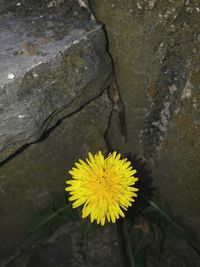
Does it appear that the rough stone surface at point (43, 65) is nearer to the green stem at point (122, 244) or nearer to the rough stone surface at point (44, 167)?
the rough stone surface at point (44, 167)

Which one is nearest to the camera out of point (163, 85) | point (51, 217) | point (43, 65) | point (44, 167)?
point (43, 65)

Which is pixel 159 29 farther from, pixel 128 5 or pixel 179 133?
pixel 179 133

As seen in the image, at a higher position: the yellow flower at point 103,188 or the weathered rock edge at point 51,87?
the weathered rock edge at point 51,87

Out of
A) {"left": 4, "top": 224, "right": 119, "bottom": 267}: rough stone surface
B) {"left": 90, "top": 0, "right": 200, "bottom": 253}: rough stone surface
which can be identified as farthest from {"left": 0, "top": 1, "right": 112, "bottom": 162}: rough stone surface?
{"left": 4, "top": 224, "right": 119, "bottom": 267}: rough stone surface

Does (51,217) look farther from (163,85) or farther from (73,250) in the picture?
(163,85)

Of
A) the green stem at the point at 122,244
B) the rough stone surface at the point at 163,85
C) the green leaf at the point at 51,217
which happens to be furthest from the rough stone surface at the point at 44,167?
the green stem at the point at 122,244

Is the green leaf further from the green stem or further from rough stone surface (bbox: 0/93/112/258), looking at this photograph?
the green stem

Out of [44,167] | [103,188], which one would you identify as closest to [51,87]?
[103,188]
